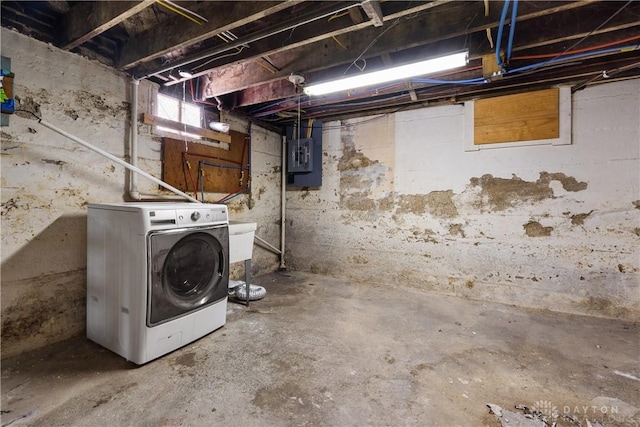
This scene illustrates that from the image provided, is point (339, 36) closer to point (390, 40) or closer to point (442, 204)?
point (390, 40)

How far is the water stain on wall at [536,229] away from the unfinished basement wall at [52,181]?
3.98 meters

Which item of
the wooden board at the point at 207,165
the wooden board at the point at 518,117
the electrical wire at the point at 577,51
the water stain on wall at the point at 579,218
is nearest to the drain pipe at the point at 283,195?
the wooden board at the point at 207,165

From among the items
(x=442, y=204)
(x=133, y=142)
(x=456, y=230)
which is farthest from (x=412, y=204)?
(x=133, y=142)

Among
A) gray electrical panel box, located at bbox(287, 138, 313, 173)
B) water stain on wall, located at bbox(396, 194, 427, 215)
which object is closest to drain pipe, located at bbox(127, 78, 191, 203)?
gray electrical panel box, located at bbox(287, 138, 313, 173)

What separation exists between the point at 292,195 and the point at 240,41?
253cm

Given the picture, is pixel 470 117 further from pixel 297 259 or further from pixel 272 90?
pixel 297 259

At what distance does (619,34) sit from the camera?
1938 mm

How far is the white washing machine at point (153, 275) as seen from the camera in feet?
5.58

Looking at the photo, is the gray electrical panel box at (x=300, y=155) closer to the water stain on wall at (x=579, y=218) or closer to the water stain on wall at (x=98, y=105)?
the water stain on wall at (x=98, y=105)

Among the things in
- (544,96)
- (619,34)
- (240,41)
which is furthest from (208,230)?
(544,96)

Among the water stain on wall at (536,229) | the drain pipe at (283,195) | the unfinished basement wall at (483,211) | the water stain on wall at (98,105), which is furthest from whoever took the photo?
the drain pipe at (283,195)

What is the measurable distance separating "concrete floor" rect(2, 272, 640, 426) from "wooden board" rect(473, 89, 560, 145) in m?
1.86

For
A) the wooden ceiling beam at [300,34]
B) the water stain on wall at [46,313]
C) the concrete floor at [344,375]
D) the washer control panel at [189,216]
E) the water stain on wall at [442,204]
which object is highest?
the wooden ceiling beam at [300,34]

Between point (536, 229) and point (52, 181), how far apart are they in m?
4.34
